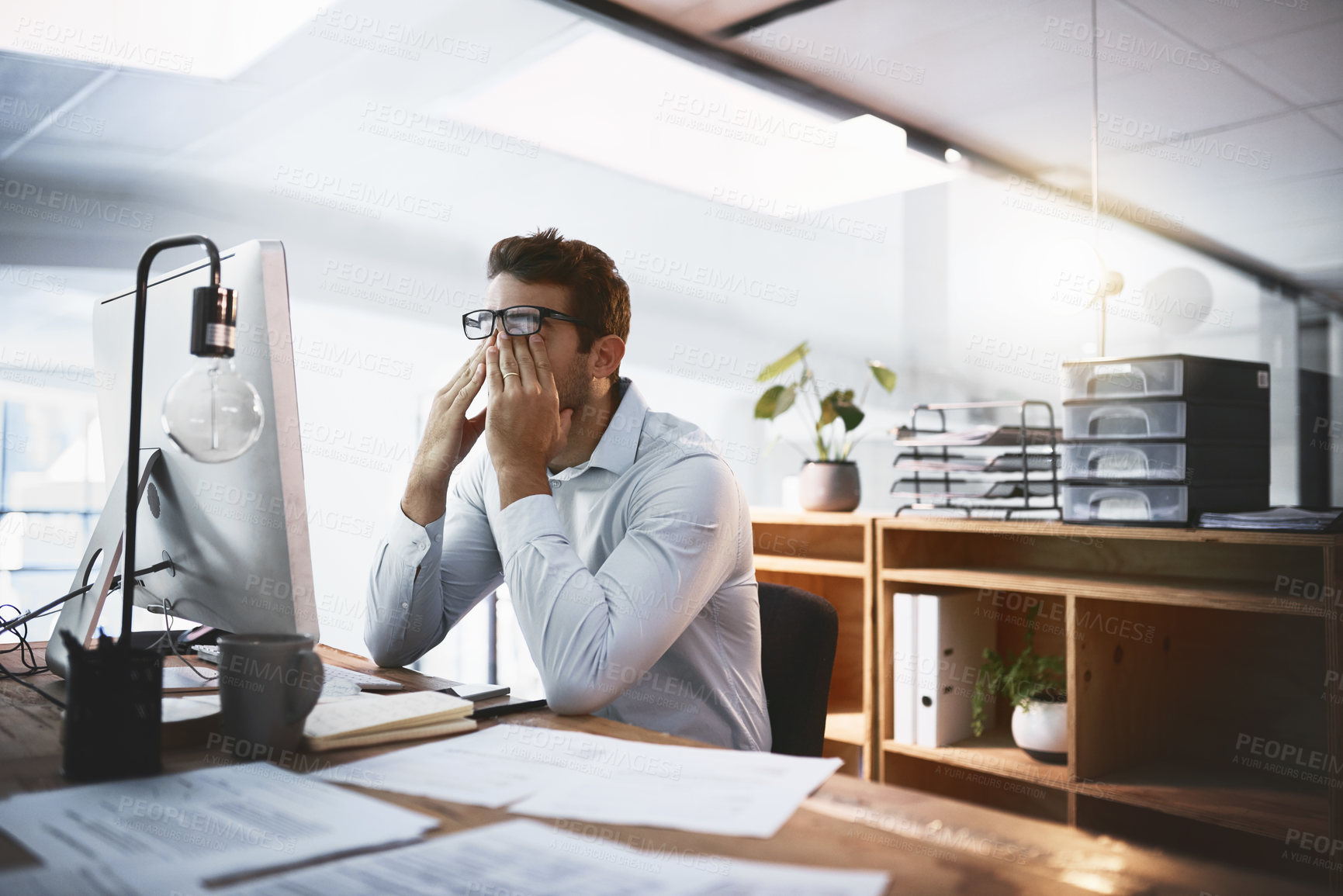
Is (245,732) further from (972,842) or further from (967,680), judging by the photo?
(967,680)

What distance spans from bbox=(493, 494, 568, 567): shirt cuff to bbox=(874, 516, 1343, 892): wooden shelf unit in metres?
1.21

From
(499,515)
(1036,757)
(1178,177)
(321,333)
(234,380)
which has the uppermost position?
(1178,177)

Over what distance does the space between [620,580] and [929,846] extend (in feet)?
2.00

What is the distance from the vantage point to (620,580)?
1162 millimetres

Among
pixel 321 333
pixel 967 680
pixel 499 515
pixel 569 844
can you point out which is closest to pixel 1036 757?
pixel 967 680

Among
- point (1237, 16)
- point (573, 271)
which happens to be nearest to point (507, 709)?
point (573, 271)

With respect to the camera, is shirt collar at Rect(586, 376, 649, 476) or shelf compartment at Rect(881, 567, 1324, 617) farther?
shelf compartment at Rect(881, 567, 1324, 617)

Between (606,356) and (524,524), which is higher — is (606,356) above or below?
above

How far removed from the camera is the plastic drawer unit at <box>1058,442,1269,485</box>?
69.8 inches

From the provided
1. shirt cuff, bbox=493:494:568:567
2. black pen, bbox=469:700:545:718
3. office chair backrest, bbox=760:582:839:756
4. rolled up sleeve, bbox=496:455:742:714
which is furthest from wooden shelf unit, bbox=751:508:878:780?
black pen, bbox=469:700:545:718

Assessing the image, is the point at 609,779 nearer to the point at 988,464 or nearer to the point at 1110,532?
the point at 1110,532

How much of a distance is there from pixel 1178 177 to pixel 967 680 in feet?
5.78

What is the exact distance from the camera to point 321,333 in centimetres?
375

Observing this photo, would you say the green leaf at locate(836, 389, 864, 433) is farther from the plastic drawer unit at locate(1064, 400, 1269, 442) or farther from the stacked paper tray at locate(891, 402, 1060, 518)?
the plastic drawer unit at locate(1064, 400, 1269, 442)
